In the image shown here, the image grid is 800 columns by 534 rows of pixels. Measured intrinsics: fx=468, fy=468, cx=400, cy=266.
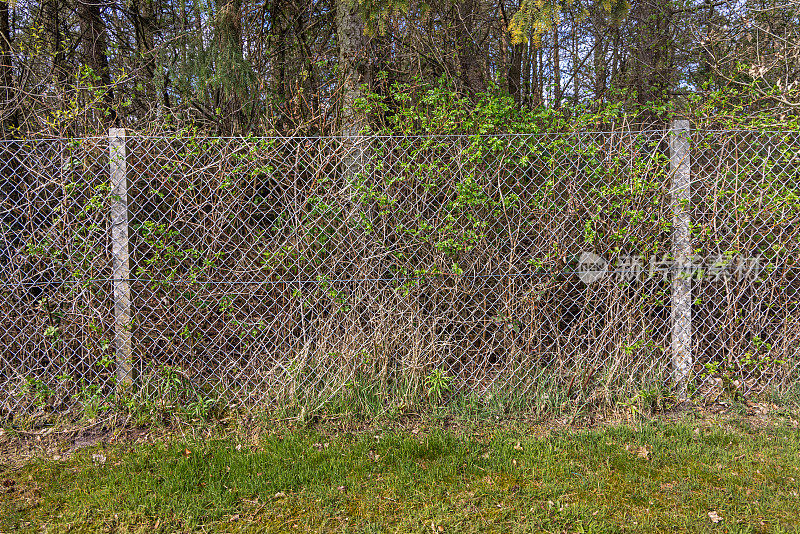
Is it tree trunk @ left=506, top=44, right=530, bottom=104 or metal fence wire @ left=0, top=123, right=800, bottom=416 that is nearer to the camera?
metal fence wire @ left=0, top=123, right=800, bottom=416

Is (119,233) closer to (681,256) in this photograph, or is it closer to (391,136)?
(391,136)

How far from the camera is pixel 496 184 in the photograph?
303 centimetres

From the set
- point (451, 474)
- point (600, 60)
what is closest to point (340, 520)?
point (451, 474)

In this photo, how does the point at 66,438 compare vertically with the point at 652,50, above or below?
below

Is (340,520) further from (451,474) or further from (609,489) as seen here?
(609,489)

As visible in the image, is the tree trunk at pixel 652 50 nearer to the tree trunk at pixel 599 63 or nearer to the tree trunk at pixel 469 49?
the tree trunk at pixel 599 63

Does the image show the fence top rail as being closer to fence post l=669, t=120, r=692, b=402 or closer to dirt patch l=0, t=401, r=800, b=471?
fence post l=669, t=120, r=692, b=402

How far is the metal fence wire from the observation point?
290cm

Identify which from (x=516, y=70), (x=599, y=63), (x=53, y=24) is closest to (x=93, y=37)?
(x=53, y=24)

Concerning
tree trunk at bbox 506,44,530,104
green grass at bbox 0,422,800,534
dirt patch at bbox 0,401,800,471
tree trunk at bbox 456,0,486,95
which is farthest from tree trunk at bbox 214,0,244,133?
tree trunk at bbox 506,44,530,104

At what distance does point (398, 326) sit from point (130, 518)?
1690mm

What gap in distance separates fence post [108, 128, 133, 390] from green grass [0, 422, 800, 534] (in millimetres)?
746

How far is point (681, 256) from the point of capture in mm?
3000

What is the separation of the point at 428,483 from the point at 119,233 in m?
2.34
